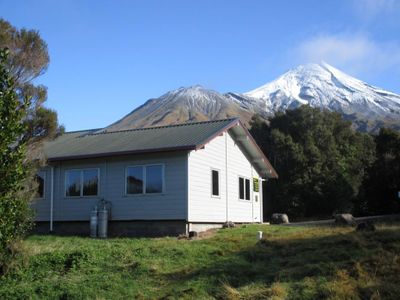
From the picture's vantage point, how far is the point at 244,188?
25.8m

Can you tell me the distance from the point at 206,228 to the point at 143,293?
34.1 ft

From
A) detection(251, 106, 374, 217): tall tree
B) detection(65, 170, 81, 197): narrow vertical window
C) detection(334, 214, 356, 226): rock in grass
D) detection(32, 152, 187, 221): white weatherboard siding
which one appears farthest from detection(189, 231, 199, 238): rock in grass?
detection(251, 106, 374, 217): tall tree

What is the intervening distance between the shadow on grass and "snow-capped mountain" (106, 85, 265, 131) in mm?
119232

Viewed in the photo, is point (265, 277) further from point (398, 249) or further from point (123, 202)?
point (123, 202)

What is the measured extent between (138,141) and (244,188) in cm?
626

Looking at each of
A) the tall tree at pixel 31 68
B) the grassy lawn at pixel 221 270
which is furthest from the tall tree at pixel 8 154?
the tall tree at pixel 31 68

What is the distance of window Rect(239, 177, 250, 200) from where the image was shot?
1000 inches

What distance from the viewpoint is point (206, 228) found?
21.1m

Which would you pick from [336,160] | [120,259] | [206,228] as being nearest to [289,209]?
[336,160]

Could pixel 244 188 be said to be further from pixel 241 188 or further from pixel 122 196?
pixel 122 196

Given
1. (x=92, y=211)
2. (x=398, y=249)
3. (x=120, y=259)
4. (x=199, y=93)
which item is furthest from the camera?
(x=199, y=93)

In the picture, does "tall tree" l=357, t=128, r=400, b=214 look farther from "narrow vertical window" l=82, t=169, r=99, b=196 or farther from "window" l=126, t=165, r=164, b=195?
"narrow vertical window" l=82, t=169, r=99, b=196

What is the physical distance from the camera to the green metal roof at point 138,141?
20311mm

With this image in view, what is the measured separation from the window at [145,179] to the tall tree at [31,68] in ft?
14.7
